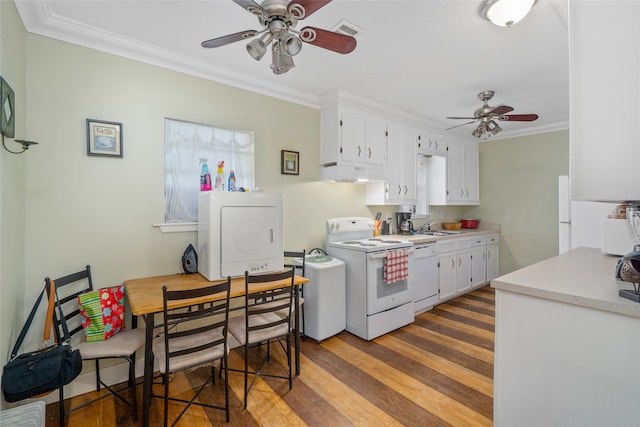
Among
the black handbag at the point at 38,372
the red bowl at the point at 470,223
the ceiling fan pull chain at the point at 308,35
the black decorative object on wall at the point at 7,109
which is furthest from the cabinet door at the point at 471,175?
the black decorative object on wall at the point at 7,109

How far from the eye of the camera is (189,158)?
255 centimetres

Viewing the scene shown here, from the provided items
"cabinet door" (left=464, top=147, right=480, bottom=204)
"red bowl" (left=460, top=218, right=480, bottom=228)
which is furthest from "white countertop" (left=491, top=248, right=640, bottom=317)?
"red bowl" (left=460, top=218, right=480, bottom=228)

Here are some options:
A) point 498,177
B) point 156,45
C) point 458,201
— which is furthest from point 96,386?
point 498,177

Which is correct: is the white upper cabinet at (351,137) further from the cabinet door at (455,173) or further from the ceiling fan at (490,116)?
the cabinet door at (455,173)

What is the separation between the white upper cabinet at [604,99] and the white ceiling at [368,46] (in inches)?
45.3

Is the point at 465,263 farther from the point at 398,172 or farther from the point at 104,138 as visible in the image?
the point at 104,138

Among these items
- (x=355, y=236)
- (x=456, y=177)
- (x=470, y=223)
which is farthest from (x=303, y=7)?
(x=470, y=223)

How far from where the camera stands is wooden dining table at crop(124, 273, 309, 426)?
1.68 metres

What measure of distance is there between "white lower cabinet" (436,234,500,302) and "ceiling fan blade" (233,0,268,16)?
3291 mm

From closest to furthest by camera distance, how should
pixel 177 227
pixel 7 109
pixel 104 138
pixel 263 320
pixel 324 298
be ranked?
pixel 7 109 < pixel 104 138 < pixel 263 320 < pixel 177 227 < pixel 324 298

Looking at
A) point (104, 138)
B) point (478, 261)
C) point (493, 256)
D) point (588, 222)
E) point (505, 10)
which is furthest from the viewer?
point (493, 256)

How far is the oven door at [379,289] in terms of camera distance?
9.62ft

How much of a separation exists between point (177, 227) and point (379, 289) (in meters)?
2.02

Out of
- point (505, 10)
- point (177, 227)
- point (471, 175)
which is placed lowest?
point (177, 227)
